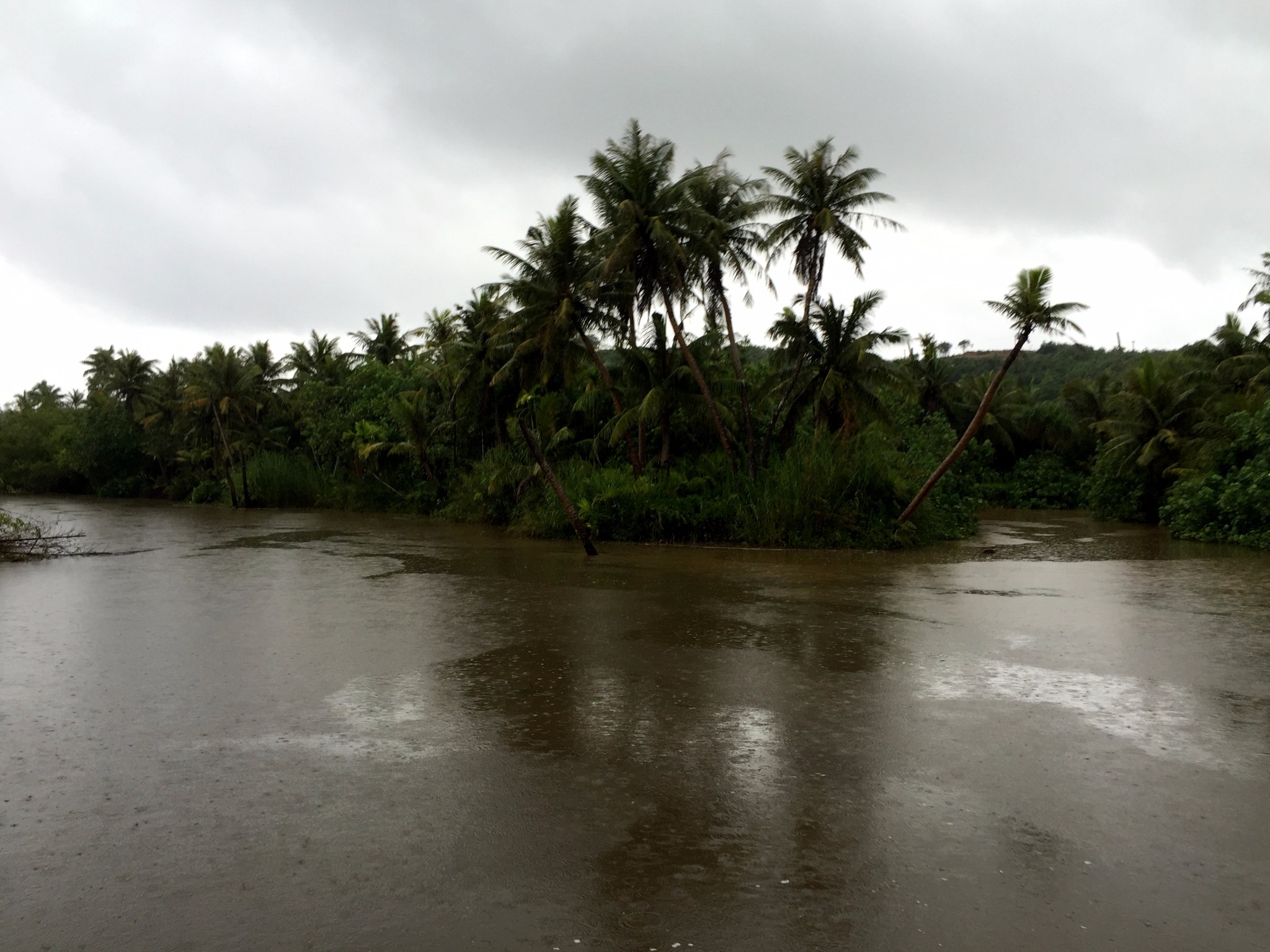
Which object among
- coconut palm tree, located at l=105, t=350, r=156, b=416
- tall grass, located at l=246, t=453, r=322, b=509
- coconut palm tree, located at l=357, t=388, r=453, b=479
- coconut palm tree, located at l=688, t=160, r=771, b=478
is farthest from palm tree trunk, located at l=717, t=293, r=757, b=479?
coconut palm tree, located at l=105, t=350, r=156, b=416

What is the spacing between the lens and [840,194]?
22.4m

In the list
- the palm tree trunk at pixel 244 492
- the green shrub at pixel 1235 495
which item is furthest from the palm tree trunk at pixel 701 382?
the palm tree trunk at pixel 244 492

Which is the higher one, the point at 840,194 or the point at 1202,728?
Answer: the point at 840,194

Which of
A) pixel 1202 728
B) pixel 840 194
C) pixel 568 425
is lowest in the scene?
pixel 1202 728

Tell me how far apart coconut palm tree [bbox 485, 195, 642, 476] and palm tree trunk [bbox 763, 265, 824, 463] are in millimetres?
4930

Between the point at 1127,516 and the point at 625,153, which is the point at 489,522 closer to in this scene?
the point at 625,153

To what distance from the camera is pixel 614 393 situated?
2500 cm

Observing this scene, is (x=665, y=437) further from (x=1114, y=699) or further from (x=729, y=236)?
(x=1114, y=699)

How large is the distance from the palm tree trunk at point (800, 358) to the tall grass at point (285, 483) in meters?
23.1

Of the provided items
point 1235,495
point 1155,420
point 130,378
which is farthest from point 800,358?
point 130,378

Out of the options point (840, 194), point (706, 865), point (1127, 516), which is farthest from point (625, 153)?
point (1127, 516)

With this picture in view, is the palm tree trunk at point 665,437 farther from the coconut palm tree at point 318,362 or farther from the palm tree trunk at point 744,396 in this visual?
the coconut palm tree at point 318,362

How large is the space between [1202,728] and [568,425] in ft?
78.0

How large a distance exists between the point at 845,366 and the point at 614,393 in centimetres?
610
